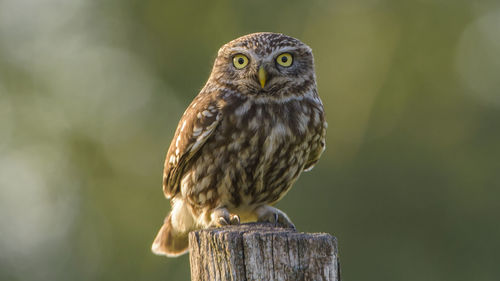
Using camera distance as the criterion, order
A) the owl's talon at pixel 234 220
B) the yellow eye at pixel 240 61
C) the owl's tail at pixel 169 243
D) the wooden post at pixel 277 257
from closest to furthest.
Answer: the wooden post at pixel 277 257, the owl's talon at pixel 234 220, the yellow eye at pixel 240 61, the owl's tail at pixel 169 243

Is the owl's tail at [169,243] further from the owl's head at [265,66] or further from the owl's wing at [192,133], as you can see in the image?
the owl's head at [265,66]

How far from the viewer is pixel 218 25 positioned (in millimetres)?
16750

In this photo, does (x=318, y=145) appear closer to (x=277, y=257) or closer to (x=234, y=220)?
(x=234, y=220)

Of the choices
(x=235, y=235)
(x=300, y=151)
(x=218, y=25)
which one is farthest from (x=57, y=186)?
(x=235, y=235)

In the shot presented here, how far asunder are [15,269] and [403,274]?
8.46 metres

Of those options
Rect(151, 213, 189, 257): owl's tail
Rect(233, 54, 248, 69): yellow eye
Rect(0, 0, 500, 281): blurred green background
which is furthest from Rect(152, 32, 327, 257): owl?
Rect(0, 0, 500, 281): blurred green background

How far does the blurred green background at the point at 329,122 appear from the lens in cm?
1359

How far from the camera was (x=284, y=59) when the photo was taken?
518 cm

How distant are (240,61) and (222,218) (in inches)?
41.8

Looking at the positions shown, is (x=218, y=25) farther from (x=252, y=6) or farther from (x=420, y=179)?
(x=420, y=179)

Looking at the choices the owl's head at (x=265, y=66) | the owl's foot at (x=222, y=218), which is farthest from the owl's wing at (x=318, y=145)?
the owl's foot at (x=222, y=218)

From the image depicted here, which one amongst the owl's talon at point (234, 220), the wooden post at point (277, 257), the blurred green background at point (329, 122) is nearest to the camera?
the wooden post at point (277, 257)

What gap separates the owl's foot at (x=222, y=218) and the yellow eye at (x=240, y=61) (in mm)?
967

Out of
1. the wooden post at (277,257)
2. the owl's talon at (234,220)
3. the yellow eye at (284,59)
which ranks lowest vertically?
the wooden post at (277,257)
